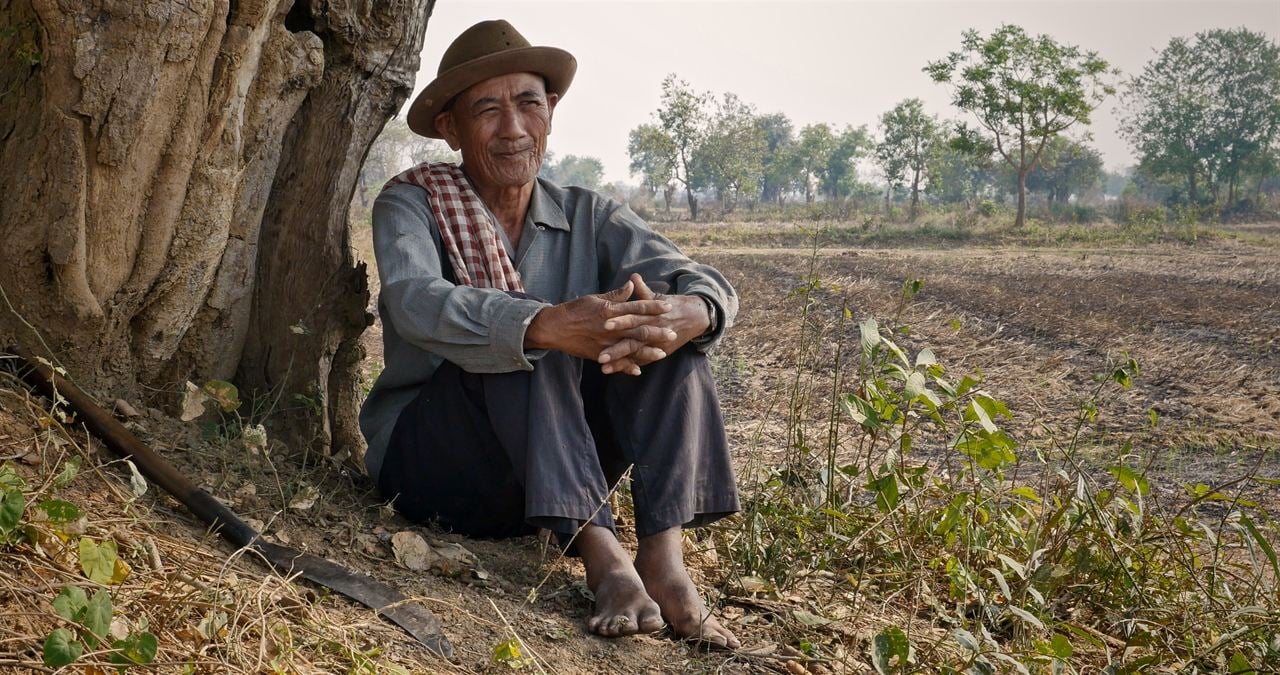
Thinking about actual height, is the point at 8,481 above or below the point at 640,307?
below

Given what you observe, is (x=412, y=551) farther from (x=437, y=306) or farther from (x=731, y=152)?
(x=731, y=152)

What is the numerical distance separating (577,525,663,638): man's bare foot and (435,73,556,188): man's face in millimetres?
1023

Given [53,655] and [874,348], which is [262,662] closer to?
[53,655]

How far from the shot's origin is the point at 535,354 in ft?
7.73

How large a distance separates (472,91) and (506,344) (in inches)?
33.6

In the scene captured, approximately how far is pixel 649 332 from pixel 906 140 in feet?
184

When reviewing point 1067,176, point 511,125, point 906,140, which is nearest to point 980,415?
point 511,125

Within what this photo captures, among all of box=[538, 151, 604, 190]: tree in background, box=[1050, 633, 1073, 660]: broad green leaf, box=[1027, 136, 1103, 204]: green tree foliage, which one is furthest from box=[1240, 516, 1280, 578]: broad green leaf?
box=[538, 151, 604, 190]: tree in background

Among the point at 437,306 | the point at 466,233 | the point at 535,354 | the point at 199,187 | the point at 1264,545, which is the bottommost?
the point at 1264,545

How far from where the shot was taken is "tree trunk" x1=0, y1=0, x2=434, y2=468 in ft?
7.51

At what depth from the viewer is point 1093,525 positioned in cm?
277

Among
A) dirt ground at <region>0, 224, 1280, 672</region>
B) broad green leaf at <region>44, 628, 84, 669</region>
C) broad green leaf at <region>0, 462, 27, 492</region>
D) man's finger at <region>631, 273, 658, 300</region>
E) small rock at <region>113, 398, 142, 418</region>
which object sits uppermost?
man's finger at <region>631, 273, 658, 300</region>

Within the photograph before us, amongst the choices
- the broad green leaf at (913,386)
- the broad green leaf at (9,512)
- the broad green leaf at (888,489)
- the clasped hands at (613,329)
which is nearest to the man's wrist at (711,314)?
the clasped hands at (613,329)

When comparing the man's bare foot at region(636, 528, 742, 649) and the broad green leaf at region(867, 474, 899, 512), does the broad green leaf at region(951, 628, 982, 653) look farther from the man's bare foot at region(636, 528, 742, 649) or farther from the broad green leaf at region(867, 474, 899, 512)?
the broad green leaf at region(867, 474, 899, 512)
